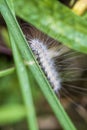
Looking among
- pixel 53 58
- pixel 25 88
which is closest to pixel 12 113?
pixel 53 58

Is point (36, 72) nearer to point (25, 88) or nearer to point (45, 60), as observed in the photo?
point (25, 88)

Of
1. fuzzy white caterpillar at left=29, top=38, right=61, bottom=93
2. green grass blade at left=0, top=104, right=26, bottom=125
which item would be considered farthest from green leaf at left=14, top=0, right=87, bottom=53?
green grass blade at left=0, top=104, right=26, bottom=125

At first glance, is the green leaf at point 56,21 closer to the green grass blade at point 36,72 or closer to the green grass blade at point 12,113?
the green grass blade at point 36,72

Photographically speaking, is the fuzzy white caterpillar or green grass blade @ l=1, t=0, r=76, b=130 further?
the fuzzy white caterpillar

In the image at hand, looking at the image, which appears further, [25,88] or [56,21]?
[56,21]

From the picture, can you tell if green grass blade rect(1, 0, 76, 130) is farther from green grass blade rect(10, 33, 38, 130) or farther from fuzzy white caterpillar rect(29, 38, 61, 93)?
fuzzy white caterpillar rect(29, 38, 61, 93)
